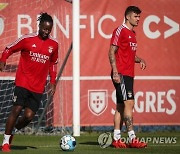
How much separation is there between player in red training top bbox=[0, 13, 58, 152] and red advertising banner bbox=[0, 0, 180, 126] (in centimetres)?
375

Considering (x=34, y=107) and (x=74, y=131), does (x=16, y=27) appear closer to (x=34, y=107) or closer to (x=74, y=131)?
(x=74, y=131)

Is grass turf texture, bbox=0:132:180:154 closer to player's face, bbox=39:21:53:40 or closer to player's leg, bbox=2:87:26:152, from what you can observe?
player's leg, bbox=2:87:26:152

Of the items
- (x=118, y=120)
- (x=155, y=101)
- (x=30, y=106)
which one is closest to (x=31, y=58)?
(x=30, y=106)

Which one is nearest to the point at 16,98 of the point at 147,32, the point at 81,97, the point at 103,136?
the point at 103,136

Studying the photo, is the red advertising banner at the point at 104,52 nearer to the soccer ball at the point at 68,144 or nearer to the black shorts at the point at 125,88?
the black shorts at the point at 125,88

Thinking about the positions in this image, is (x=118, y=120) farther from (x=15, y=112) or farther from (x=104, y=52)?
(x=104, y=52)

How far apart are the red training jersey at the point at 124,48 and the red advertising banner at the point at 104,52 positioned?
344cm

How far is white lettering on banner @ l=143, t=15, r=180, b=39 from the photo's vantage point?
14008mm

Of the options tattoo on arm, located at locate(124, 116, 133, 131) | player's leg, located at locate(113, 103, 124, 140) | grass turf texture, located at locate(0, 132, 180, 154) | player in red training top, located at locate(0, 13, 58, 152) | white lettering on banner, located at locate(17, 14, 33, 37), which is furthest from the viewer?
white lettering on banner, located at locate(17, 14, 33, 37)

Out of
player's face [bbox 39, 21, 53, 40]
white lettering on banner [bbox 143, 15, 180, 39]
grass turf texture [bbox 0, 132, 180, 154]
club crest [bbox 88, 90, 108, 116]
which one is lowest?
grass turf texture [bbox 0, 132, 180, 154]

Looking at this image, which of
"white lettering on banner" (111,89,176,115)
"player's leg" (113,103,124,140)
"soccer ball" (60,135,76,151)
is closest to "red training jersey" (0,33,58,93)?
"soccer ball" (60,135,76,151)

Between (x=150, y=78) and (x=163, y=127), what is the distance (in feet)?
3.36

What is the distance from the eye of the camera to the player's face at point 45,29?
959 centimetres

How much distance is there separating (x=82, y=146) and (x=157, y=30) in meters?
4.27
